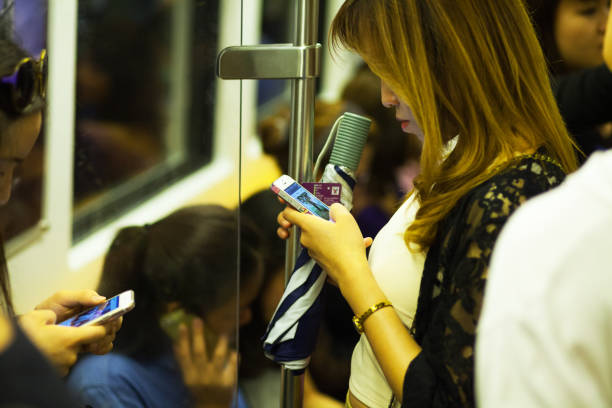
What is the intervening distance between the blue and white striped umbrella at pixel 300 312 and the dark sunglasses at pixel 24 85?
45cm

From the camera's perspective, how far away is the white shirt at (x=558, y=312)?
0.51 m

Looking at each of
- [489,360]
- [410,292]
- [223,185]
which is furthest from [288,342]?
[489,360]

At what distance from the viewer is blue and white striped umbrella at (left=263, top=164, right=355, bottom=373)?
1130 mm

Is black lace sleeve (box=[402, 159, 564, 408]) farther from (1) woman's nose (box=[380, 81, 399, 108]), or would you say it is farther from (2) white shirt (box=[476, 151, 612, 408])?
(2) white shirt (box=[476, 151, 612, 408])

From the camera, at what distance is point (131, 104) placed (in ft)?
4.09

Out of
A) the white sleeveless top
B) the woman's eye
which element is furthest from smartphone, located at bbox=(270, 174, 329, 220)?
the woman's eye

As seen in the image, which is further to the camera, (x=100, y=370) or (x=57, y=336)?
(x=100, y=370)

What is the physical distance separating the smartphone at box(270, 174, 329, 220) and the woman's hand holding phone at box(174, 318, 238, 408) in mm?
337

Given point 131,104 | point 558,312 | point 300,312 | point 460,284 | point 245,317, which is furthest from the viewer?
point 245,317

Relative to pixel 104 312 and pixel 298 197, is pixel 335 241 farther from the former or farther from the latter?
pixel 104 312

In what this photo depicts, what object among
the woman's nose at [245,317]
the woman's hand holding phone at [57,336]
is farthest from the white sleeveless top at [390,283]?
the woman's hand holding phone at [57,336]

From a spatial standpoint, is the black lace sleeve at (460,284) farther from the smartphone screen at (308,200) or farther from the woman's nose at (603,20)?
the woman's nose at (603,20)

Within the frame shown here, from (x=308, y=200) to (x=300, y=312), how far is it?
18 centimetres

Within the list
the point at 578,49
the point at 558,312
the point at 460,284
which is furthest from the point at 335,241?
the point at 578,49
